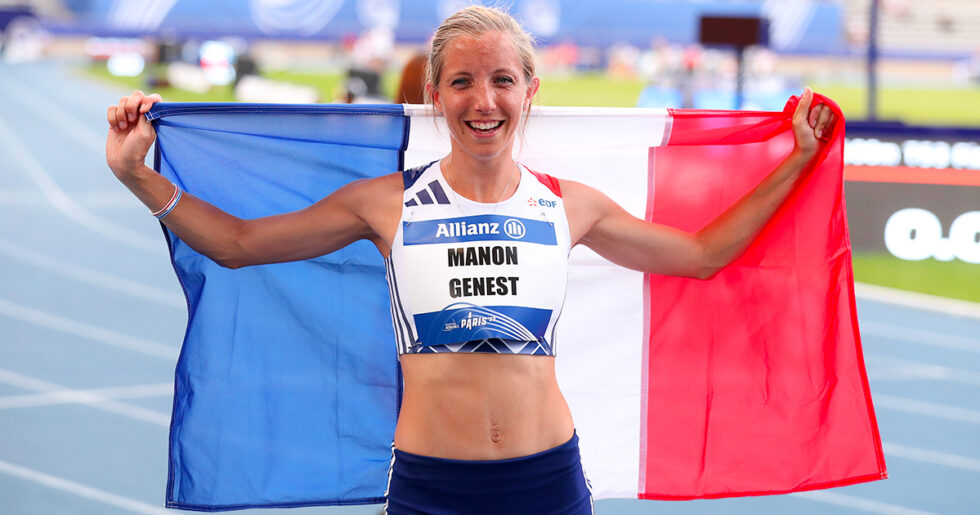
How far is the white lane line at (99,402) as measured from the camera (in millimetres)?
5980

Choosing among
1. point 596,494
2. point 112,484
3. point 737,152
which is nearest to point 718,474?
point 596,494

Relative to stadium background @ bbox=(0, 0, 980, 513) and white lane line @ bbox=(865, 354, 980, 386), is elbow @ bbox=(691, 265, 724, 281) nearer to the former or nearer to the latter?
stadium background @ bbox=(0, 0, 980, 513)

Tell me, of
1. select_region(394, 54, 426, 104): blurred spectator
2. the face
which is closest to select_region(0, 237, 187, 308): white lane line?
select_region(394, 54, 426, 104): blurred spectator

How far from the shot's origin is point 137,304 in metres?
8.48

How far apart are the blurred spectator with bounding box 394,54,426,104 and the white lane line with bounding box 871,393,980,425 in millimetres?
3390

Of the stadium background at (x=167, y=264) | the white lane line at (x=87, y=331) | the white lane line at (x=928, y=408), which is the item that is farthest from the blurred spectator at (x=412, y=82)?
the white lane line at (x=928, y=408)

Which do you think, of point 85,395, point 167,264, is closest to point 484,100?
point 85,395

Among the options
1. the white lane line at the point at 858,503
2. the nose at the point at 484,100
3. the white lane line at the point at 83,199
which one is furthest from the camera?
the white lane line at the point at 83,199

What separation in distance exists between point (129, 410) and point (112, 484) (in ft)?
3.50

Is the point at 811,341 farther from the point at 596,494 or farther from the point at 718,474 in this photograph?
the point at 596,494

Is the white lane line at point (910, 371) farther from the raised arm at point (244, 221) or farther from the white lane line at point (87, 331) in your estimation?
the raised arm at point (244, 221)

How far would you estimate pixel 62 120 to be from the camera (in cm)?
2127

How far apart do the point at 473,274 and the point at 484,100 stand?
0.43 metres

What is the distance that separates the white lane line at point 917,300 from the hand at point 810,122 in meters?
5.77
